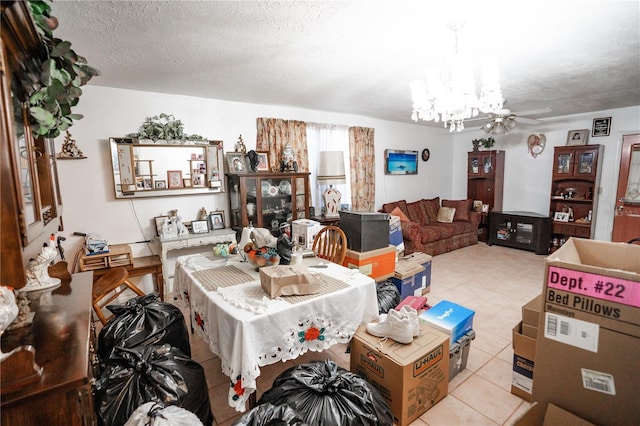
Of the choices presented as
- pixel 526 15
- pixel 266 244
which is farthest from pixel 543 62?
pixel 266 244

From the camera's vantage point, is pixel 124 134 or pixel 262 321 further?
pixel 124 134

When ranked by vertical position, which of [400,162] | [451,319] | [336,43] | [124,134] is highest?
[336,43]

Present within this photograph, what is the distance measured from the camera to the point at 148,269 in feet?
10.2

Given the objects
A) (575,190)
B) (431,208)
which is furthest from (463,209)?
(575,190)

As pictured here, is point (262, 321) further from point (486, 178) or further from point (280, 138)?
point (486, 178)

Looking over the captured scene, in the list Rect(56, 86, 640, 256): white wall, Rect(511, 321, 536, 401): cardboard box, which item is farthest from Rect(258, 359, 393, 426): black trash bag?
Rect(56, 86, 640, 256): white wall

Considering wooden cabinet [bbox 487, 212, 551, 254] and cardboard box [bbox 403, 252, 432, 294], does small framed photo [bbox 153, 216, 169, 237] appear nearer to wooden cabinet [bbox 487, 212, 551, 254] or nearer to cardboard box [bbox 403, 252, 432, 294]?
cardboard box [bbox 403, 252, 432, 294]

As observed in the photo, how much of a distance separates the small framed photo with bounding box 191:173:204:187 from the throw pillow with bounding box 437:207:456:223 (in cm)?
439

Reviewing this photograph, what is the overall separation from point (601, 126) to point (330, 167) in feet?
14.4

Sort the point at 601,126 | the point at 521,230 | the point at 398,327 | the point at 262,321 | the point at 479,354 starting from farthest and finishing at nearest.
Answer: the point at 521,230 < the point at 601,126 < the point at 479,354 < the point at 398,327 < the point at 262,321

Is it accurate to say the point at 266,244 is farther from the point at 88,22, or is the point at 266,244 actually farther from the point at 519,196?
the point at 519,196

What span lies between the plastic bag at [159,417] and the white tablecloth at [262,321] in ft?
0.97

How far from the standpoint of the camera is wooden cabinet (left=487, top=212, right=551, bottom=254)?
5105mm

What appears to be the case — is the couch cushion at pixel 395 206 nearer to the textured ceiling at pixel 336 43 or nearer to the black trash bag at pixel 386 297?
the textured ceiling at pixel 336 43
